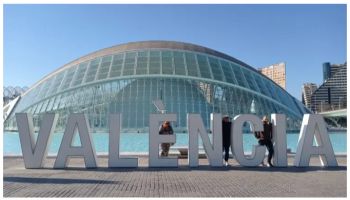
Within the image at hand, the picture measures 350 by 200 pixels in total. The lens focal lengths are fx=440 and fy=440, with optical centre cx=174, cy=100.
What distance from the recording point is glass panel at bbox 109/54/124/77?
3412 centimetres

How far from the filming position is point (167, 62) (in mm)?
36031

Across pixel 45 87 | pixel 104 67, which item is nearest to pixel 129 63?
pixel 104 67

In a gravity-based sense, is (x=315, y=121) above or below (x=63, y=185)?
above

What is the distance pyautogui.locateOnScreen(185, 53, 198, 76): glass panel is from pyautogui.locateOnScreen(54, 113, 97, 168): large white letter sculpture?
23438 mm

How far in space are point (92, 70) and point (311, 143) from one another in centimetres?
2567

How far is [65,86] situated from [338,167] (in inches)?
1032

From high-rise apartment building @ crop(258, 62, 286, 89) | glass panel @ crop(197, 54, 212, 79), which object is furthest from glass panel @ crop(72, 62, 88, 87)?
high-rise apartment building @ crop(258, 62, 286, 89)

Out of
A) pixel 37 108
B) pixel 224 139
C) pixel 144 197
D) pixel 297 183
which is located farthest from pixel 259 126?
pixel 37 108

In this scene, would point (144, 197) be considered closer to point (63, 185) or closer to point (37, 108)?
point (63, 185)

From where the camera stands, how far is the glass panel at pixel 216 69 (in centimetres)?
3530

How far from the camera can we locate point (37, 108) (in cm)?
3503

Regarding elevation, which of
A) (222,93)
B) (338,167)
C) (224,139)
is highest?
(222,93)

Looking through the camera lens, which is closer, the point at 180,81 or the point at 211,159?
the point at 211,159

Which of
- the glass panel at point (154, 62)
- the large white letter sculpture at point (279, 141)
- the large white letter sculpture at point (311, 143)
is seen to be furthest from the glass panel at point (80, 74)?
the large white letter sculpture at point (311, 143)
